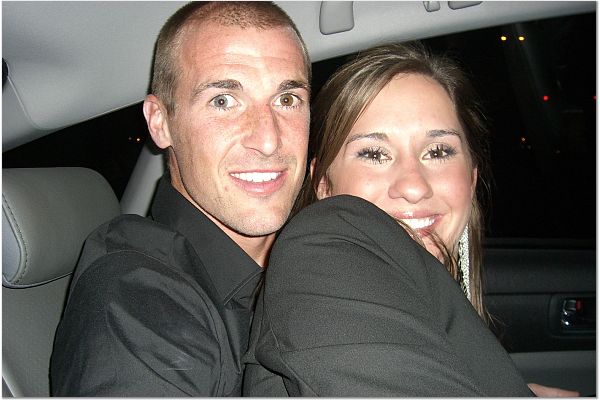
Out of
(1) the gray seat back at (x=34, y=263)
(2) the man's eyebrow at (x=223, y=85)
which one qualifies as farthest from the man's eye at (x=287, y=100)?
(1) the gray seat back at (x=34, y=263)

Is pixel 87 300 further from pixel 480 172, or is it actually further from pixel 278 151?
pixel 480 172

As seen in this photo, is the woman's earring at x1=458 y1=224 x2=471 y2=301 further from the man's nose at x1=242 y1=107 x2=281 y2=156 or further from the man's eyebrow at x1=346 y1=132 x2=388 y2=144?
the man's nose at x1=242 y1=107 x2=281 y2=156

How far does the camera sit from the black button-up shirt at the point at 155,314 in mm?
1358

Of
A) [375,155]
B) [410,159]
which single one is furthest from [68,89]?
[410,159]

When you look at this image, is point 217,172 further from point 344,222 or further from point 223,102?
point 344,222

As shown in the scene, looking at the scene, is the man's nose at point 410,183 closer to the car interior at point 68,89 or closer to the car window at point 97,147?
the car interior at point 68,89

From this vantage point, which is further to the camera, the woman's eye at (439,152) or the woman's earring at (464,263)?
the woman's earring at (464,263)

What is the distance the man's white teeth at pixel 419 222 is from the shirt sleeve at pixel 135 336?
2.40 ft

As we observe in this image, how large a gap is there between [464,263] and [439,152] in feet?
2.00

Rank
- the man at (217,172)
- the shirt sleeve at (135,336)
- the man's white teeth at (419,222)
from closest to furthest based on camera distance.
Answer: the shirt sleeve at (135,336) < the man at (217,172) < the man's white teeth at (419,222)

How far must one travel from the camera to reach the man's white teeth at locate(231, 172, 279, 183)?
189 centimetres

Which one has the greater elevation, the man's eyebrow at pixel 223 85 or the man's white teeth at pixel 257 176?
the man's eyebrow at pixel 223 85

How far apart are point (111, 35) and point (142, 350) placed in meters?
0.95

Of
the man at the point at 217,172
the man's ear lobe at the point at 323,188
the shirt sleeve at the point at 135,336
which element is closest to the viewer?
the shirt sleeve at the point at 135,336
